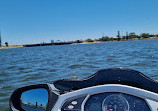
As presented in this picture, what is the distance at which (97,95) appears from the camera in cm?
153

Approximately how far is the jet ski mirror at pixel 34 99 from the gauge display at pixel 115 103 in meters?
0.66

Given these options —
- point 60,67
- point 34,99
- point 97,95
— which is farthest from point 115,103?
point 60,67

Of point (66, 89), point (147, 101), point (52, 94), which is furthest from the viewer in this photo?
point (66, 89)

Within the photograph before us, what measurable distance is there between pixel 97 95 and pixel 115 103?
18 cm

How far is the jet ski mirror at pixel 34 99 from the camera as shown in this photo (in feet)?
5.98

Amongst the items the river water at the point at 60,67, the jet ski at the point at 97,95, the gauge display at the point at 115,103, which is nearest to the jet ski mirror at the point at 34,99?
the jet ski at the point at 97,95

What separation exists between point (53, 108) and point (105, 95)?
1.66 feet

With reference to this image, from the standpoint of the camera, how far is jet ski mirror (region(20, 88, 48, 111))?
5.98ft

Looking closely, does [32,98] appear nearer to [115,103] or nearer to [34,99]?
[34,99]

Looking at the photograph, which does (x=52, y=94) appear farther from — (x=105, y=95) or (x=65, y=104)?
(x=105, y=95)

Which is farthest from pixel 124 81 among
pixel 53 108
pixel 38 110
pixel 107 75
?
pixel 38 110

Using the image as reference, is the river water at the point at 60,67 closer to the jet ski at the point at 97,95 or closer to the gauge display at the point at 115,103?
the jet ski at the point at 97,95

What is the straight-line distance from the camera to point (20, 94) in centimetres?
197

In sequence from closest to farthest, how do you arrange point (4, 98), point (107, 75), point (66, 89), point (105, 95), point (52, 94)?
point (105, 95), point (52, 94), point (107, 75), point (66, 89), point (4, 98)
